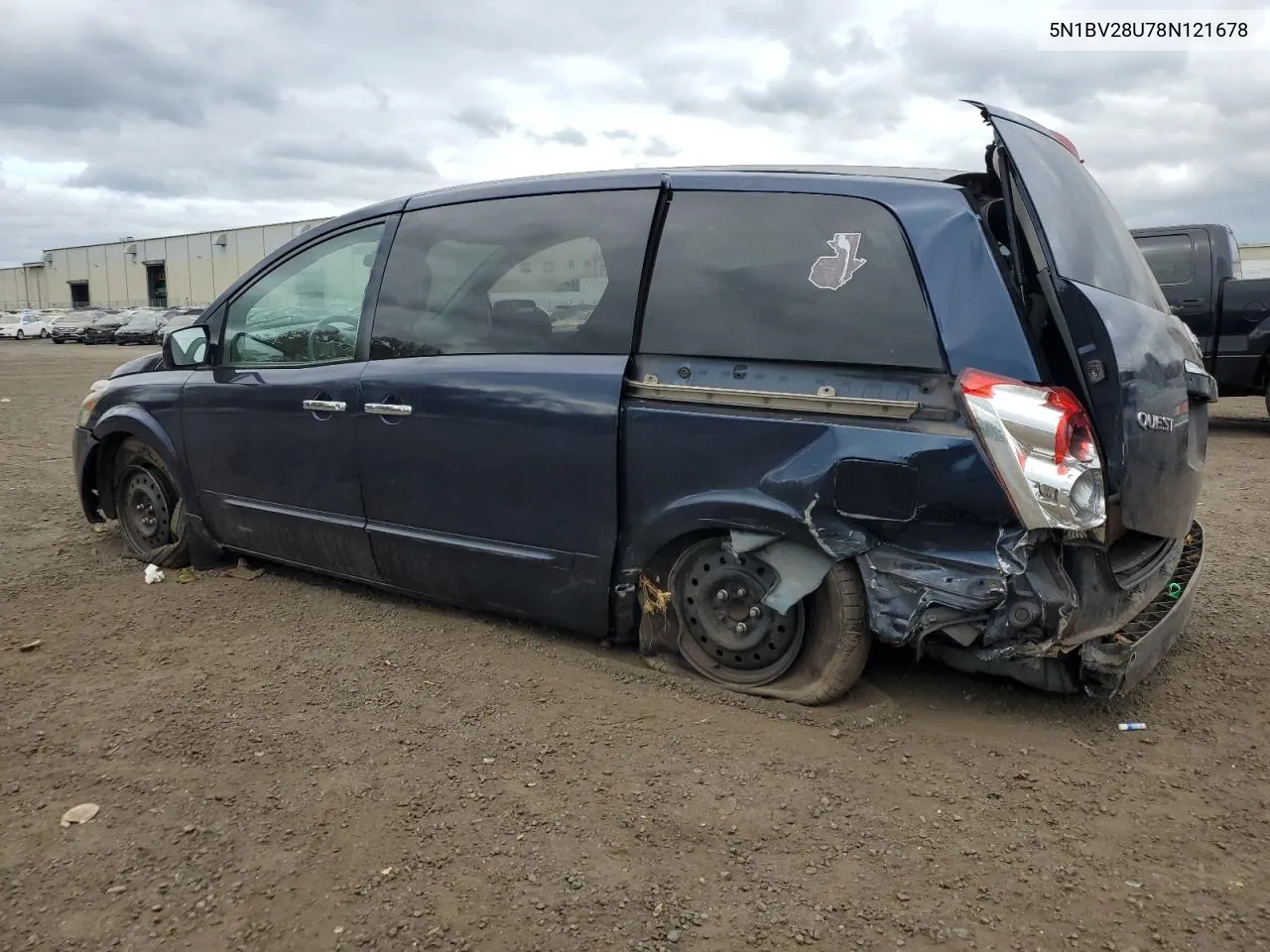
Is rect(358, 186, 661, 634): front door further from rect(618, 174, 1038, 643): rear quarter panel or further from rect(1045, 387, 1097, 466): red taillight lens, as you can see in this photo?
rect(1045, 387, 1097, 466): red taillight lens

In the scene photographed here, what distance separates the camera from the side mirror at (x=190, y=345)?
4.51 metres

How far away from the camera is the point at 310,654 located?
12.1 feet

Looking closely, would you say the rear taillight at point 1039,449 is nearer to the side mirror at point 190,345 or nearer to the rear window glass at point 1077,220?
the rear window glass at point 1077,220

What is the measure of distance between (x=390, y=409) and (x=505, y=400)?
1.88 ft

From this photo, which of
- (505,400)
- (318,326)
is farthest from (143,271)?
(505,400)

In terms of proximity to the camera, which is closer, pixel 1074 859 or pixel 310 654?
pixel 1074 859

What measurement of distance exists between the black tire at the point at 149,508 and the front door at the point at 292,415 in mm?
310

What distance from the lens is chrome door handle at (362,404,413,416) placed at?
3.67m

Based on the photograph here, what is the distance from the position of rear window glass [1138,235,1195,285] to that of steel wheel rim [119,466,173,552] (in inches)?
369

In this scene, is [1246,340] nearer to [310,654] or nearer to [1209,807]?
[1209,807]

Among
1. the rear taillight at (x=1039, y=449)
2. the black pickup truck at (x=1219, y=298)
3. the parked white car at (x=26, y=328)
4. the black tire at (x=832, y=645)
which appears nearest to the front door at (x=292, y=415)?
the black tire at (x=832, y=645)

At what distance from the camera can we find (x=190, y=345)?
4.53 meters

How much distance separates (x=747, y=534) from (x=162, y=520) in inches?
133

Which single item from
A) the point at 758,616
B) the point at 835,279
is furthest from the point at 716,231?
the point at 758,616
